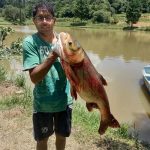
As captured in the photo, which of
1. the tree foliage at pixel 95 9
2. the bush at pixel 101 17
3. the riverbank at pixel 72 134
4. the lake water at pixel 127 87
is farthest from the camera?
the tree foliage at pixel 95 9

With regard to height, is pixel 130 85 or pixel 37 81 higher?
pixel 37 81

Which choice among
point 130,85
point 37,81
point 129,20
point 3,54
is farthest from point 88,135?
point 129,20

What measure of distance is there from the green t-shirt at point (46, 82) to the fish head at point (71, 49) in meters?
0.57

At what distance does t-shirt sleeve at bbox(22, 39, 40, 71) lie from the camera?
2953 mm

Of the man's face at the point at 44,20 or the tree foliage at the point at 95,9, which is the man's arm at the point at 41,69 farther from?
the tree foliage at the point at 95,9

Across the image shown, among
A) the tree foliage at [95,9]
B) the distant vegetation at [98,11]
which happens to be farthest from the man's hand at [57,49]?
the tree foliage at [95,9]

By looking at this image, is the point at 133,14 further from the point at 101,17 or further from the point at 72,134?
the point at 72,134

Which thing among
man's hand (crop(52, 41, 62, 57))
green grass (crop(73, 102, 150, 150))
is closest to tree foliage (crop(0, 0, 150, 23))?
green grass (crop(73, 102, 150, 150))

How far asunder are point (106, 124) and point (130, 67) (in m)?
16.4

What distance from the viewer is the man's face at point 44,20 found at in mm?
3016

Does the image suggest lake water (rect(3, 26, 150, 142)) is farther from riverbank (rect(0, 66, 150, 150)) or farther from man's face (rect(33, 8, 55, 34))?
man's face (rect(33, 8, 55, 34))

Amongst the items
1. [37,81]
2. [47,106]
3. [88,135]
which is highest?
[37,81]

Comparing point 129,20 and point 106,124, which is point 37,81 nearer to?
point 106,124

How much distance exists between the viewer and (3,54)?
1789cm
